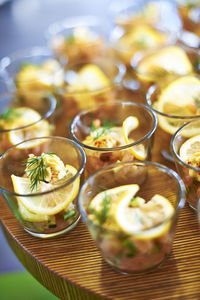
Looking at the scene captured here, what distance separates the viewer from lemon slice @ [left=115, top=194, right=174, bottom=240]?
741 millimetres

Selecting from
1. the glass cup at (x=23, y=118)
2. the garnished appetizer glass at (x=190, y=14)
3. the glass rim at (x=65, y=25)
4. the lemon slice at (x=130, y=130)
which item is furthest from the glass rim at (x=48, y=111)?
the garnished appetizer glass at (x=190, y=14)

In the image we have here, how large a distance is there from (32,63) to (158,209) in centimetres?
106

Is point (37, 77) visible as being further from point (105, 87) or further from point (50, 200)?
point (50, 200)

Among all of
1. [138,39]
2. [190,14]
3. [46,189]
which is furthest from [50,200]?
[190,14]

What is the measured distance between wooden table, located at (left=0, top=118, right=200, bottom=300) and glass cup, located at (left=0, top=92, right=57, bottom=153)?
28 cm

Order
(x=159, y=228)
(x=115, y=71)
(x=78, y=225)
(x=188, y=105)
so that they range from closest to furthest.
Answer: (x=159, y=228) → (x=78, y=225) → (x=188, y=105) → (x=115, y=71)

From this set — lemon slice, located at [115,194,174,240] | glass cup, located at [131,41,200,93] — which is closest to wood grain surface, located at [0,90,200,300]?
lemon slice, located at [115,194,174,240]

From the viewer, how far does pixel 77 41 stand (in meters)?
1.69

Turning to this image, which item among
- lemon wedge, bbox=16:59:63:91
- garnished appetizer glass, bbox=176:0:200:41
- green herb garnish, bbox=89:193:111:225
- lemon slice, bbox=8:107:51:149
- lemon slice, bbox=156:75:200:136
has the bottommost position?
garnished appetizer glass, bbox=176:0:200:41

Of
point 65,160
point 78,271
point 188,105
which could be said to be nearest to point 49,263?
point 78,271

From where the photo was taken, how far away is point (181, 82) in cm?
120

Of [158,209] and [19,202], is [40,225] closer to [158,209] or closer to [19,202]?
[19,202]

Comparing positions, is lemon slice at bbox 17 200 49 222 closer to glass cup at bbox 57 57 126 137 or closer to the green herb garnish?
the green herb garnish

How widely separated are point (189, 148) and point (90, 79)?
0.56m
